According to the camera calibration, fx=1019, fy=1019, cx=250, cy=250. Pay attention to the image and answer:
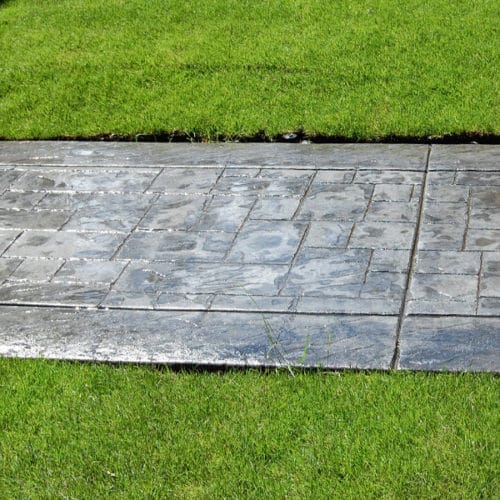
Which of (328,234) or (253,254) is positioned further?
(328,234)

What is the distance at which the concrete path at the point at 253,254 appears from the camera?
4324 millimetres

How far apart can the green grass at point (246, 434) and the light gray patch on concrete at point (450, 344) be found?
108 millimetres

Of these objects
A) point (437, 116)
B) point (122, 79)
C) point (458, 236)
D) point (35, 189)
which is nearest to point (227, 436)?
point (458, 236)

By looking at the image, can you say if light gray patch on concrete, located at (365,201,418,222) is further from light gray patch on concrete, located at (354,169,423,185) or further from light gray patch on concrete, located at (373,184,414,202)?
light gray patch on concrete, located at (354,169,423,185)

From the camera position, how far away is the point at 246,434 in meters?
3.74

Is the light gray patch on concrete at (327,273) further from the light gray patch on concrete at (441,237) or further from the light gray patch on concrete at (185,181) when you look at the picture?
the light gray patch on concrete at (185,181)

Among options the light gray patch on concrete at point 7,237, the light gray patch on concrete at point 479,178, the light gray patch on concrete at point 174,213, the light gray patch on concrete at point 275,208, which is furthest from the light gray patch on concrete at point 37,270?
the light gray patch on concrete at point 479,178

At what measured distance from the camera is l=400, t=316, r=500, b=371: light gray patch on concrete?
13.3ft

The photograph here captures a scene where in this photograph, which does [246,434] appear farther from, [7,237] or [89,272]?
[7,237]

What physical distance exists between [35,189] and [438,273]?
265 centimetres

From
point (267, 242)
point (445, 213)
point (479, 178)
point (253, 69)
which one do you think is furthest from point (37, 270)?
point (253, 69)

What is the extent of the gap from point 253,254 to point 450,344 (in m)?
1.30

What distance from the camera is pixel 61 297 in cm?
486

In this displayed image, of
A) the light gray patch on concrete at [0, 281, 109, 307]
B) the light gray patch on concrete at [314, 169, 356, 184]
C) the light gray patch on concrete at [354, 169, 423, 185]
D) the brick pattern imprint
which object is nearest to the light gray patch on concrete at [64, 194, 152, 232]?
the brick pattern imprint
